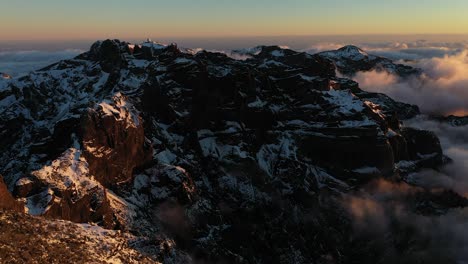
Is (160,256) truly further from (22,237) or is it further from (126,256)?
(22,237)

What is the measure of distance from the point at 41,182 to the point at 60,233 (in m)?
74.5

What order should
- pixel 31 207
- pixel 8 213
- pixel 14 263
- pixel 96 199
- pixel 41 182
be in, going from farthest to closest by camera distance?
pixel 96 199 → pixel 41 182 → pixel 31 207 → pixel 8 213 → pixel 14 263

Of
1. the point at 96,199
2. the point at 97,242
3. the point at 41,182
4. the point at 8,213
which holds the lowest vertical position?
the point at 96,199

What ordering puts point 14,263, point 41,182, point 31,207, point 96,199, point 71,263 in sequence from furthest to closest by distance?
1. point 96,199
2. point 41,182
3. point 31,207
4. point 71,263
5. point 14,263

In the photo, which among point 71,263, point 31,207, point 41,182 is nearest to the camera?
point 71,263

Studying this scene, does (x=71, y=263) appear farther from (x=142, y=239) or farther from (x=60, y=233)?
(x=142, y=239)

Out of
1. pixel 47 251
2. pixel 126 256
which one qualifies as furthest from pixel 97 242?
pixel 47 251

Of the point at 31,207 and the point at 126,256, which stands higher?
the point at 126,256

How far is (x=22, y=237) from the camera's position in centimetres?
8931

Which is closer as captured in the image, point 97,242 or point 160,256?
point 97,242

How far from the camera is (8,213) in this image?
98.2 m

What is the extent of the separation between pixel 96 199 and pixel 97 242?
86.1 metres

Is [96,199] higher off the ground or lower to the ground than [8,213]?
lower

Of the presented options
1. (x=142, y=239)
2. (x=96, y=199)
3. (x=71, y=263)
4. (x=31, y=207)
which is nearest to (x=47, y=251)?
(x=71, y=263)
